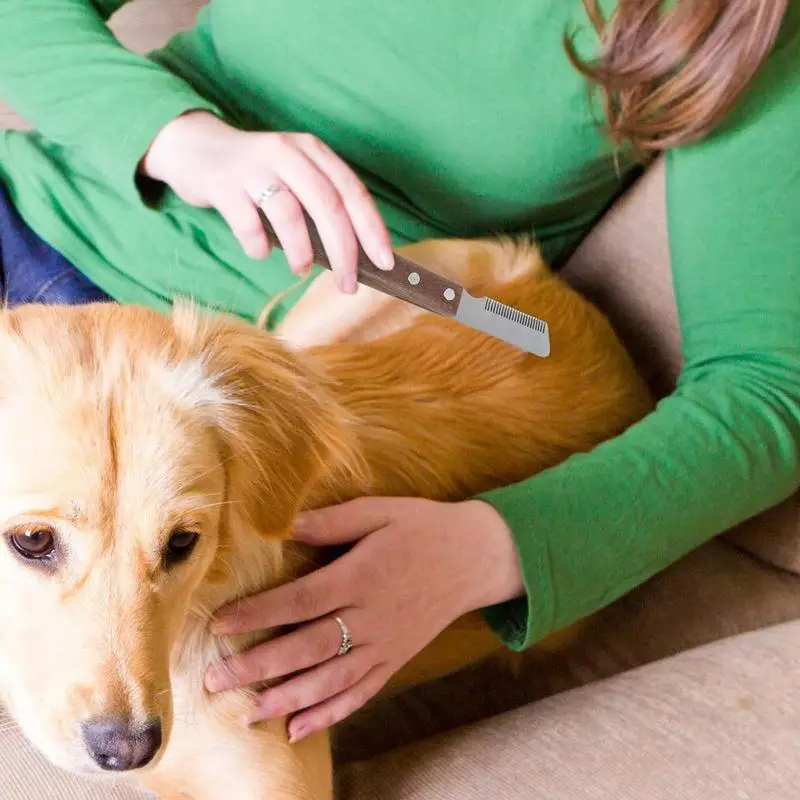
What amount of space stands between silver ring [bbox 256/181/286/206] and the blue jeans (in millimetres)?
365

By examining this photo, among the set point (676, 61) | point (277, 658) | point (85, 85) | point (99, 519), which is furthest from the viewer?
point (85, 85)

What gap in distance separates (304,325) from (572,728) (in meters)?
0.55

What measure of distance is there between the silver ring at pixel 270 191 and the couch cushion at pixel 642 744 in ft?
1.83

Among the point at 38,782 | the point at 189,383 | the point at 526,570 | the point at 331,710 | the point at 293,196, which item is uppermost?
the point at 293,196

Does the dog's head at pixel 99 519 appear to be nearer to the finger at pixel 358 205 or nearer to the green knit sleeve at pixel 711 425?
the finger at pixel 358 205

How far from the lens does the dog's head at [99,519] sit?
599 millimetres

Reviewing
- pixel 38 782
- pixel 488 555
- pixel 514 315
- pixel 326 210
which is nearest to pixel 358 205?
pixel 326 210

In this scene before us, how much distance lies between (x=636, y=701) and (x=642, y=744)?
0.19 feet

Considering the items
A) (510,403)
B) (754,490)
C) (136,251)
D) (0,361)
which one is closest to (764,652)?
(754,490)

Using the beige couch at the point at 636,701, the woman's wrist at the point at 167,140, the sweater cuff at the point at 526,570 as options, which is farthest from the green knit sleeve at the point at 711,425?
the woman's wrist at the point at 167,140

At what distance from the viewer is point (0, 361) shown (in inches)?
25.5

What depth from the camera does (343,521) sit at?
78 centimetres

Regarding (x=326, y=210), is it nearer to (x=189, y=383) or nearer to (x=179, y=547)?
(x=189, y=383)

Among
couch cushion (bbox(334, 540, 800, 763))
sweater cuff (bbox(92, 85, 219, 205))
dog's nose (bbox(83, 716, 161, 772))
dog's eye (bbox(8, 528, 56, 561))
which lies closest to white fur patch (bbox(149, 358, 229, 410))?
dog's eye (bbox(8, 528, 56, 561))
